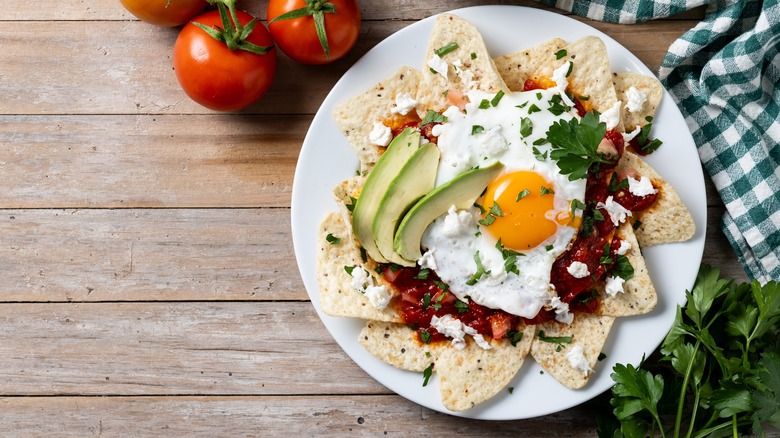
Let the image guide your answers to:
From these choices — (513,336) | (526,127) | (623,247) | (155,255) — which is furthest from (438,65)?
(155,255)

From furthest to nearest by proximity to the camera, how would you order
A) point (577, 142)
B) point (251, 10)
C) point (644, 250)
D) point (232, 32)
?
point (251, 10)
point (644, 250)
point (232, 32)
point (577, 142)

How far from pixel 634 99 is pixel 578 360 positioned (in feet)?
3.88

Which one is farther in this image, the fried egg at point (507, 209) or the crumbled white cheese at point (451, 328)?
the crumbled white cheese at point (451, 328)

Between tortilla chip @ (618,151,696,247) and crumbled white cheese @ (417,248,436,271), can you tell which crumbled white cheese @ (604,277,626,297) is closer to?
tortilla chip @ (618,151,696,247)

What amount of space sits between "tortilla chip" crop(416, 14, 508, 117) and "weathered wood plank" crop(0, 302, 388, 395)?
1.18 meters

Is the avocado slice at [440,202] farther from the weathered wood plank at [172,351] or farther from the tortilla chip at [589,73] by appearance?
the weathered wood plank at [172,351]

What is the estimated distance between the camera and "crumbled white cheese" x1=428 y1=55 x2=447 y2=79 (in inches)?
129

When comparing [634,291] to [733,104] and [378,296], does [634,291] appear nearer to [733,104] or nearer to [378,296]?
[733,104]

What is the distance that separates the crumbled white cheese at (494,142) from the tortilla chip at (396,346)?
35.1 inches

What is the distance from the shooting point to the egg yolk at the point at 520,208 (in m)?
3.11

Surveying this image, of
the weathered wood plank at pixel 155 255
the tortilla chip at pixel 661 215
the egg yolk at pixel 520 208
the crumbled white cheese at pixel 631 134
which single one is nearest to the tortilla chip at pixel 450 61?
the egg yolk at pixel 520 208

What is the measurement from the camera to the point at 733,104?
3.46 m

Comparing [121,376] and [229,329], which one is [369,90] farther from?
[121,376]

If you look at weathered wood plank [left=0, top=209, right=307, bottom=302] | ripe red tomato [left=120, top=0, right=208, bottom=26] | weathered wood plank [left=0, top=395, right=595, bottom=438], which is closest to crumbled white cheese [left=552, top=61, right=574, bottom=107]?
weathered wood plank [left=0, top=209, right=307, bottom=302]
